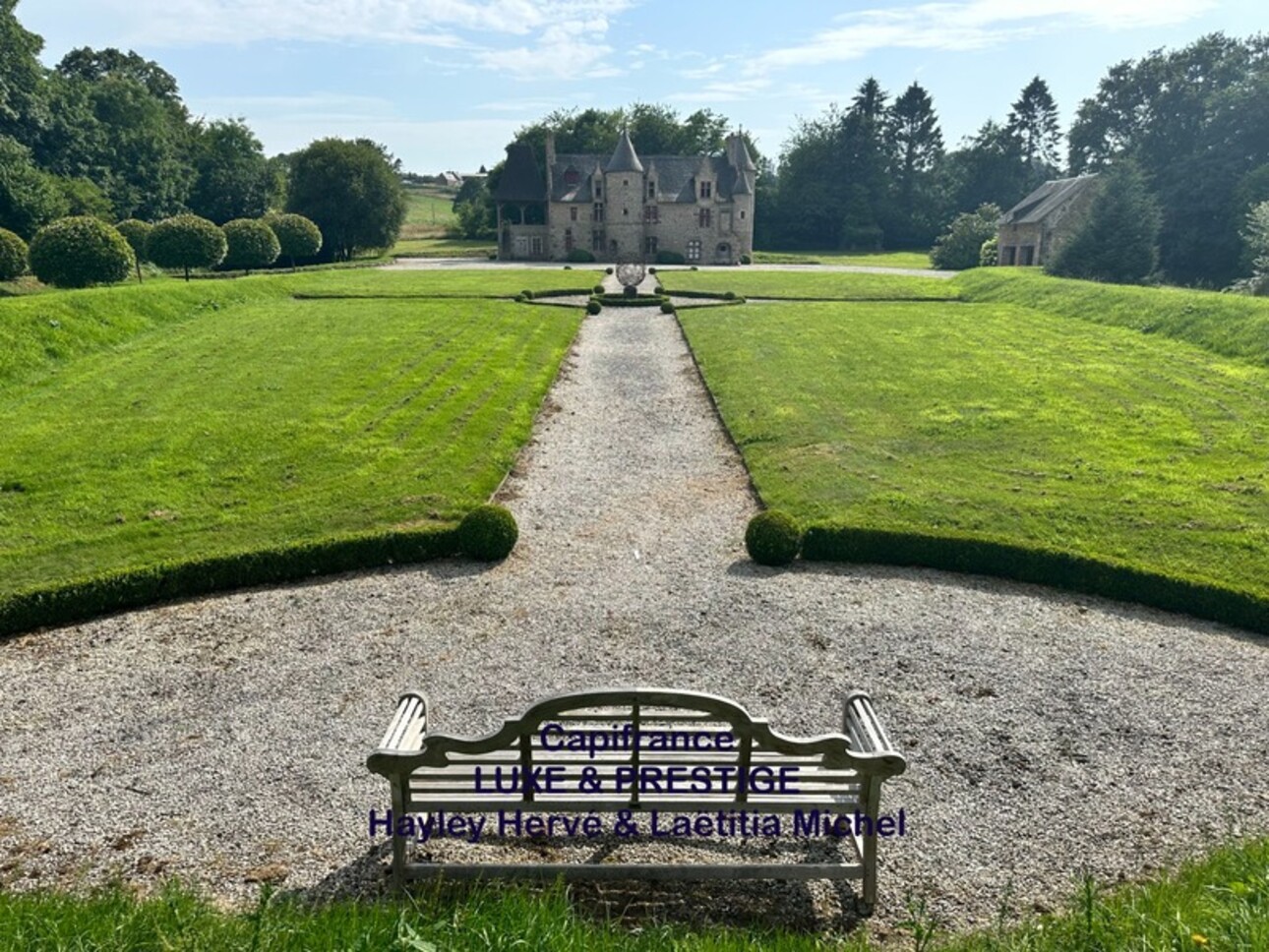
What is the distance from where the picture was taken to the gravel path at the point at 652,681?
19.1ft

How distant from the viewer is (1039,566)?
1048 cm

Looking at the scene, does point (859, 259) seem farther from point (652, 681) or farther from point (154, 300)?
point (652, 681)

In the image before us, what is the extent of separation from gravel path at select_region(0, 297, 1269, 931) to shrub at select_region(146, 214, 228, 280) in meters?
37.0

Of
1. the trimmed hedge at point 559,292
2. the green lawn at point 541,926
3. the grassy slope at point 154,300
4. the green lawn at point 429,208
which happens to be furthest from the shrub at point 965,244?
the green lawn at point 541,926

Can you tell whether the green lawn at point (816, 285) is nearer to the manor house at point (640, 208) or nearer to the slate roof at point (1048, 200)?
the slate roof at point (1048, 200)

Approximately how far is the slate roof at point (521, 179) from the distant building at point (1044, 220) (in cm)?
3712

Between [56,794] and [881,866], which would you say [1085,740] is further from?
[56,794]

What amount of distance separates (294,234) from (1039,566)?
5442 cm

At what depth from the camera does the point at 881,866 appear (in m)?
5.77

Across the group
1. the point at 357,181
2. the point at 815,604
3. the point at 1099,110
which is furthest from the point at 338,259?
the point at 1099,110

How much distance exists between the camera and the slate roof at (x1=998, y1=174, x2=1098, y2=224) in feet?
185

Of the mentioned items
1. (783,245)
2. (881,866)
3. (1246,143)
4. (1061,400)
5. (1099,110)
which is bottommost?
(881,866)

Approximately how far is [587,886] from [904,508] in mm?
8245

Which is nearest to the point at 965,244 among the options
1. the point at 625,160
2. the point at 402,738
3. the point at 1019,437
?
the point at 625,160
